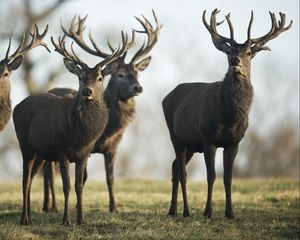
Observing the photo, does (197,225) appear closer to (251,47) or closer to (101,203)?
(251,47)

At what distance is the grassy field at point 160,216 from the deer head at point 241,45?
252 cm

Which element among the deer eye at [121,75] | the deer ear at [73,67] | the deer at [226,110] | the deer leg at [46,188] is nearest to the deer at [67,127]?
the deer ear at [73,67]

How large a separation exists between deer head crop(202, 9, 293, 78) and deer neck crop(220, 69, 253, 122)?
0.34ft

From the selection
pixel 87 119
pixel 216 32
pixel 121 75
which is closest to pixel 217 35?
pixel 216 32

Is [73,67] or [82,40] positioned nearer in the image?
[73,67]

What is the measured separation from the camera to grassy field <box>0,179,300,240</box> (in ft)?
34.8

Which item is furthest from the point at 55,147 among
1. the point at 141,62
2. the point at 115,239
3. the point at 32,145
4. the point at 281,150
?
the point at 281,150

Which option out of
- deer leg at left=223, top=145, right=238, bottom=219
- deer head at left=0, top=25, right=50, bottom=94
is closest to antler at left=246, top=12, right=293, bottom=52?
deer leg at left=223, top=145, right=238, bottom=219

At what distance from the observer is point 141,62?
1667 centimetres

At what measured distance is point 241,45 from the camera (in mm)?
12500

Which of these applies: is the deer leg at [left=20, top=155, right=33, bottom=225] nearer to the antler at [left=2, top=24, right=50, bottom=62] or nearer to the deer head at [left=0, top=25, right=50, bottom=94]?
the deer head at [left=0, top=25, right=50, bottom=94]

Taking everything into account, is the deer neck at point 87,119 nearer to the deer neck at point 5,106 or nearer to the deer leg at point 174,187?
the deer neck at point 5,106

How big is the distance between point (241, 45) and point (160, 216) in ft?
10.6

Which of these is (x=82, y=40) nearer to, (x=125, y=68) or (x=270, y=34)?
(x=125, y=68)
